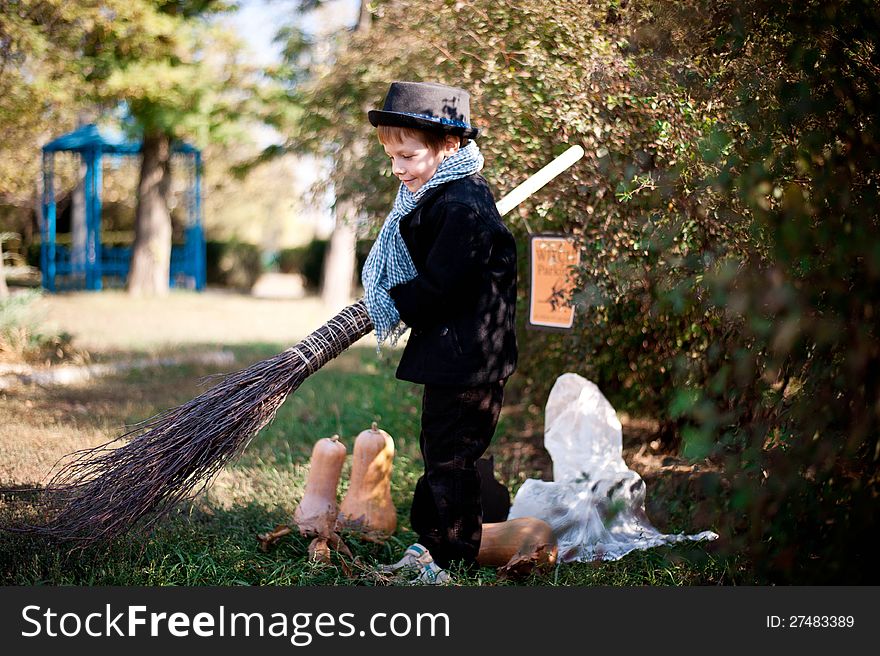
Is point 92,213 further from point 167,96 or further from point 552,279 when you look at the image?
point 552,279

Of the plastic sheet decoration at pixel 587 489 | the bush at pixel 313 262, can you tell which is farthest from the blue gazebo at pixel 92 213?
the plastic sheet decoration at pixel 587 489

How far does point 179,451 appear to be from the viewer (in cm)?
300

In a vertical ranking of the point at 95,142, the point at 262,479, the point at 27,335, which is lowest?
the point at 27,335

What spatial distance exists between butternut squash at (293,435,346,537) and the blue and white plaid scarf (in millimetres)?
665

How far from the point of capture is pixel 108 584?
9.52 ft

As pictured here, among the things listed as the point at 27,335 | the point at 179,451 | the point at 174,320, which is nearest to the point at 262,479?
the point at 179,451

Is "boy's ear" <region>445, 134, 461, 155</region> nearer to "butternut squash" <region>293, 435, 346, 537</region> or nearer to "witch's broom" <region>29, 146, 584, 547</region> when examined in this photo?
"witch's broom" <region>29, 146, 584, 547</region>

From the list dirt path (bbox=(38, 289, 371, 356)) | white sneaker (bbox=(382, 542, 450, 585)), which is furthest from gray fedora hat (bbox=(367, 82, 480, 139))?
dirt path (bbox=(38, 289, 371, 356))

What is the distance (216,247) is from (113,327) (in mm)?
12467

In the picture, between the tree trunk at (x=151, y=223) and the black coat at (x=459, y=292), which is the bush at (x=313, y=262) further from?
the black coat at (x=459, y=292)

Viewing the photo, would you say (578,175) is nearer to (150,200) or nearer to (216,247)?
(150,200)

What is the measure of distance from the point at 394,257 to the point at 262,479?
162cm

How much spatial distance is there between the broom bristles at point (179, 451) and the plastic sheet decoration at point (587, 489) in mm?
1126

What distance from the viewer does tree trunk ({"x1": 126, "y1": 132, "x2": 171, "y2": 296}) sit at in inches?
612
